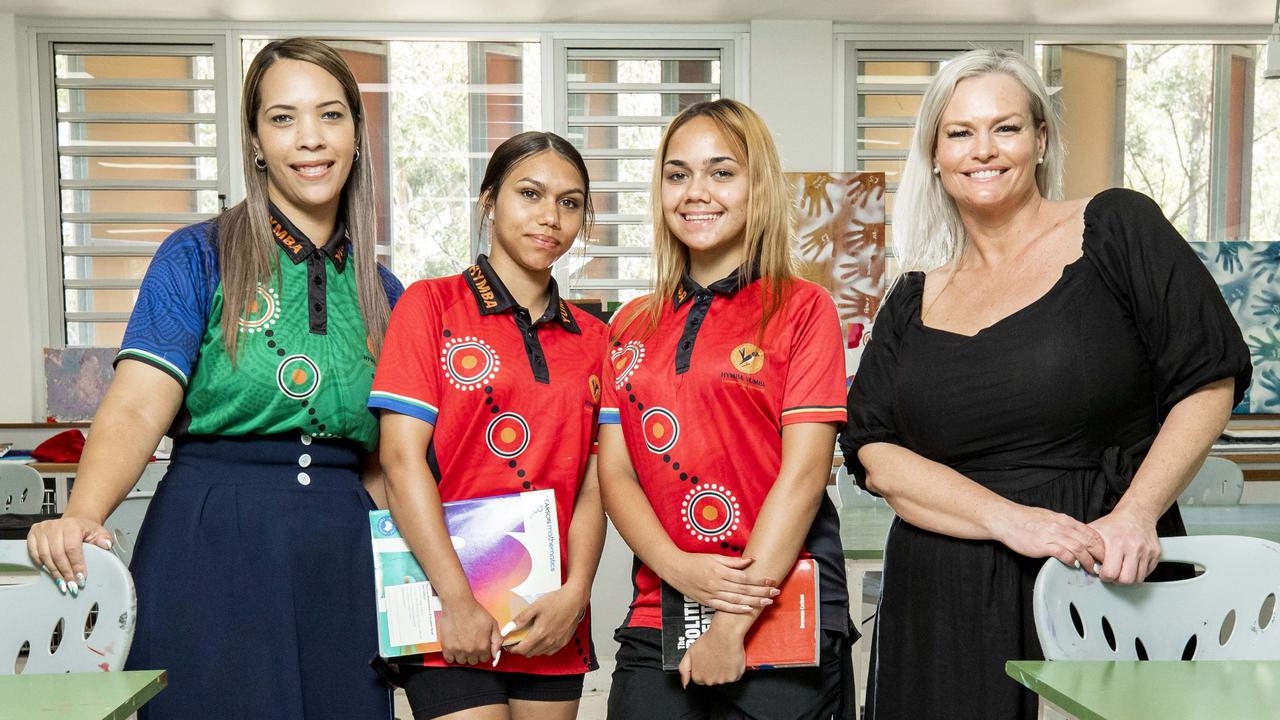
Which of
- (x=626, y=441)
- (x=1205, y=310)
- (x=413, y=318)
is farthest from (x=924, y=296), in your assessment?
(x=413, y=318)

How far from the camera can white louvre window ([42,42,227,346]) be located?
5.19 metres

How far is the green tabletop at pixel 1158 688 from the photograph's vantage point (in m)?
1.09

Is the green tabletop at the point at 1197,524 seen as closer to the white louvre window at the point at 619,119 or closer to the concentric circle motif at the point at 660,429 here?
the concentric circle motif at the point at 660,429

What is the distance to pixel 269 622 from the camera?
1572 millimetres

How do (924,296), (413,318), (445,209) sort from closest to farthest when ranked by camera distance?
(413,318) < (924,296) < (445,209)

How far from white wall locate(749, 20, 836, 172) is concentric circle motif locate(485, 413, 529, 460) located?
3.77m

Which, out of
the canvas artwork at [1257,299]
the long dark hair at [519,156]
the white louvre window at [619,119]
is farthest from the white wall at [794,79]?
the long dark hair at [519,156]

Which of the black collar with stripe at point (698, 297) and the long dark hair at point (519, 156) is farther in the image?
the long dark hair at point (519, 156)

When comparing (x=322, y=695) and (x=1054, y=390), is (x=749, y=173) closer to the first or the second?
(x=1054, y=390)

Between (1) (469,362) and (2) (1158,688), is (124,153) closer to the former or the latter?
(1) (469,362)

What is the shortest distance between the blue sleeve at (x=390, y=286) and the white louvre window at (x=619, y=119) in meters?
3.42

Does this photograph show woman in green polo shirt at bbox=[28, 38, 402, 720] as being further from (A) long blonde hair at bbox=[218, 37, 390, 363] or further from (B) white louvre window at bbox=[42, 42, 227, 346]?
(B) white louvre window at bbox=[42, 42, 227, 346]

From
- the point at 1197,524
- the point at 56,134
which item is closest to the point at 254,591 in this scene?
the point at 1197,524

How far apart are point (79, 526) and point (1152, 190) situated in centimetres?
552
